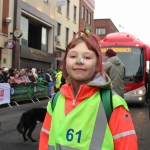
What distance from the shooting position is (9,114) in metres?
9.18

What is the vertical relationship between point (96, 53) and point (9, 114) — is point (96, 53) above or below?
above

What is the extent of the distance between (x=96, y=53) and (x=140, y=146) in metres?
3.88

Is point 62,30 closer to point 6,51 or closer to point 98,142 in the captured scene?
point 6,51

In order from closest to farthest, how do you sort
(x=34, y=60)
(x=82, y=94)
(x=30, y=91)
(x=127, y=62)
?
(x=82, y=94) → (x=127, y=62) → (x=30, y=91) → (x=34, y=60)

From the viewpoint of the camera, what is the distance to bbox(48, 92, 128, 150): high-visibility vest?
5.32 feet

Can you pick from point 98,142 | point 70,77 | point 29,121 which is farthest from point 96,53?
point 29,121

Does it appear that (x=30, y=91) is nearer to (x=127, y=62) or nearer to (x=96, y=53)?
(x=127, y=62)

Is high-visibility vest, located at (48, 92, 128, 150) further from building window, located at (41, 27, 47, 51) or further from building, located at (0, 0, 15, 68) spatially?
building window, located at (41, 27, 47, 51)

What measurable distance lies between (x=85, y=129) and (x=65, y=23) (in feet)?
Answer: 88.1

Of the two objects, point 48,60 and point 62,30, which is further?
point 62,30

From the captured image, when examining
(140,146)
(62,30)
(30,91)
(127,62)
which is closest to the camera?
(140,146)

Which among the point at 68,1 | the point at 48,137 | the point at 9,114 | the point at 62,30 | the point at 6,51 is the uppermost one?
the point at 68,1

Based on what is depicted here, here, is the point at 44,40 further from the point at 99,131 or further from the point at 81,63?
the point at 99,131

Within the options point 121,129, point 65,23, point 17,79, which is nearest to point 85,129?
point 121,129
